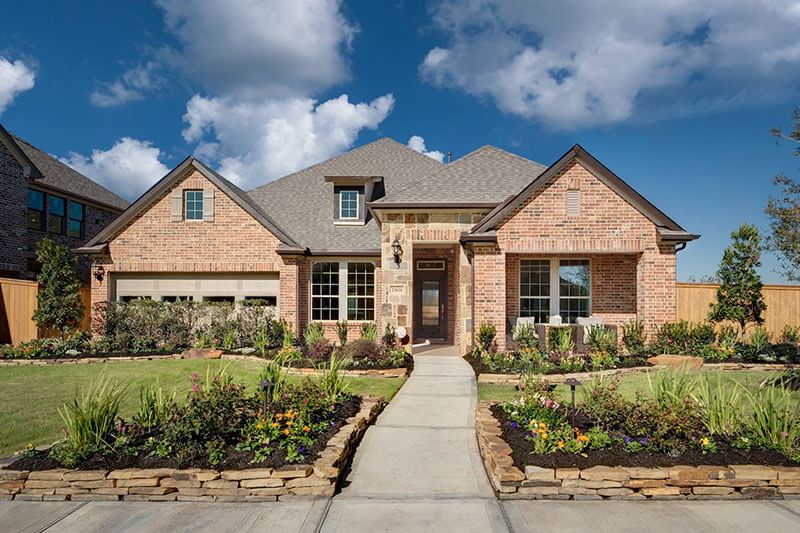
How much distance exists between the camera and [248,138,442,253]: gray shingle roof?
1679cm

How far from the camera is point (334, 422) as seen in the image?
6.61m

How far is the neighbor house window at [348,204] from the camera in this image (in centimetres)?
1748

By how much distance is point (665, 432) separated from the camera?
5324 mm

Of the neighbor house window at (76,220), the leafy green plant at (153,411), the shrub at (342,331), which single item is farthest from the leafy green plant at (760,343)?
the neighbor house window at (76,220)

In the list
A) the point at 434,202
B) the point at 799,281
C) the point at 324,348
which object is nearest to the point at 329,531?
the point at 324,348

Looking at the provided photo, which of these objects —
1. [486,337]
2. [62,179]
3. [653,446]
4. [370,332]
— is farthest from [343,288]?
[62,179]

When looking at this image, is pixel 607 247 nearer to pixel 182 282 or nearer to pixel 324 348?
pixel 324 348

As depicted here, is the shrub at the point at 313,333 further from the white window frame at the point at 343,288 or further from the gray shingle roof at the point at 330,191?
the gray shingle roof at the point at 330,191

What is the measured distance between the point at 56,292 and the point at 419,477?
14936 millimetres

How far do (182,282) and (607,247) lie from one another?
13.3m

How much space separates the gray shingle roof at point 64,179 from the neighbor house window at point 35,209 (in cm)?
54

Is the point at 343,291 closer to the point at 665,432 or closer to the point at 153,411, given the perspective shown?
the point at 153,411

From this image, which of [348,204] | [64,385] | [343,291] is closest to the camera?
[64,385]

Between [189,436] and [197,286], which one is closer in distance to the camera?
[189,436]
